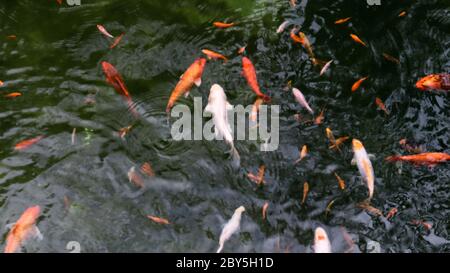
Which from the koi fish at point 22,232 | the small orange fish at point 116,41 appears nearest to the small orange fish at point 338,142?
the small orange fish at point 116,41

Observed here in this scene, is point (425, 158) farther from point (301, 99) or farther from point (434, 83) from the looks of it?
point (301, 99)

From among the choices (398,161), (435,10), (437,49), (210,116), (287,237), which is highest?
(435,10)

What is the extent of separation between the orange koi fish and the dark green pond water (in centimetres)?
6

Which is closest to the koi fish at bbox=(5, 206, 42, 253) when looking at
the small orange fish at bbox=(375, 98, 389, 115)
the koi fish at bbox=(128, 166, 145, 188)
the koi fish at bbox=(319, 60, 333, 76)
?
the koi fish at bbox=(128, 166, 145, 188)

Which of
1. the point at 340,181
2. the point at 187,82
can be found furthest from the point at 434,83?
the point at 187,82

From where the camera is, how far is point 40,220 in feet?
11.9

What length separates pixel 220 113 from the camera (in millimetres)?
3854

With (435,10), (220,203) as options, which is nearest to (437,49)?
(435,10)

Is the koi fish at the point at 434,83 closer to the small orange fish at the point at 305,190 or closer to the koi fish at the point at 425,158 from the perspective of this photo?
the koi fish at the point at 425,158

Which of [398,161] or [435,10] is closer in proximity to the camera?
[398,161]

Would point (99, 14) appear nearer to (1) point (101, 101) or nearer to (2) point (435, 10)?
(1) point (101, 101)

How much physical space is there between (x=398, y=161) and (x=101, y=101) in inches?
96.1

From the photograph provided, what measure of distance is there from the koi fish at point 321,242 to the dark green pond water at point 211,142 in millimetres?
55

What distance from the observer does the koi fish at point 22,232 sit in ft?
11.5
